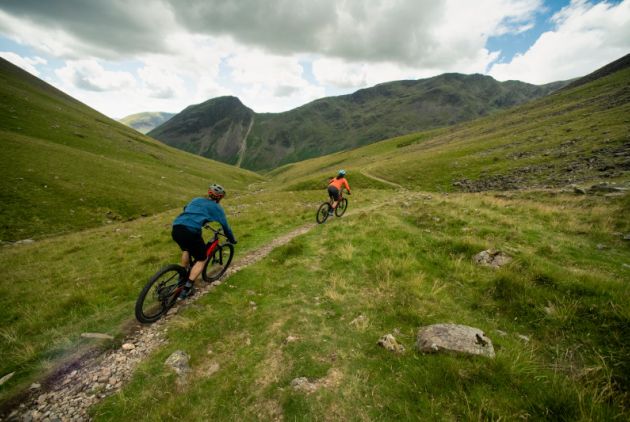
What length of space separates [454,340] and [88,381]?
8.08m

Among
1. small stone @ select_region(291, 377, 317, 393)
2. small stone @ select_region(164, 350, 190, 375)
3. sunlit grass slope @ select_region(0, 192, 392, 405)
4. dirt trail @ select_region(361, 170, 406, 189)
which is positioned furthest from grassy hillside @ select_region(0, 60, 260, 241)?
dirt trail @ select_region(361, 170, 406, 189)

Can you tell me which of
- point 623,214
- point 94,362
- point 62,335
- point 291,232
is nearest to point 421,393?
point 94,362

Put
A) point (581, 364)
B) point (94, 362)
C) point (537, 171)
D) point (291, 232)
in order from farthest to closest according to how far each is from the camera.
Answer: point (537, 171)
point (291, 232)
point (94, 362)
point (581, 364)

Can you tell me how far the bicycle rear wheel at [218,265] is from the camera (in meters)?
10.4

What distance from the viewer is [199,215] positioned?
8633 millimetres

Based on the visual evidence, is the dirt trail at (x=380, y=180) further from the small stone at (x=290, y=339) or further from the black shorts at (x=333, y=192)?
the small stone at (x=290, y=339)

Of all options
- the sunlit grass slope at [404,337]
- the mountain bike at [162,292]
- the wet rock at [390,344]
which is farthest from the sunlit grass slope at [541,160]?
the mountain bike at [162,292]

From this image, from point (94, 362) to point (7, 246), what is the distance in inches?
933

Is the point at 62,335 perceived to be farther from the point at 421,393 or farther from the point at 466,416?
the point at 466,416

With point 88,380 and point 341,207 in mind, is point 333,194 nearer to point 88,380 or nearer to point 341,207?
point 341,207

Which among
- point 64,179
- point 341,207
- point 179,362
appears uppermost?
point 64,179

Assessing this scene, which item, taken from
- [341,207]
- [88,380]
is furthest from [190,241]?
[341,207]

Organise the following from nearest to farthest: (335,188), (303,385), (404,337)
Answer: (303,385), (404,337), (335,188)

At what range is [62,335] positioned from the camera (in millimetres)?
7152
